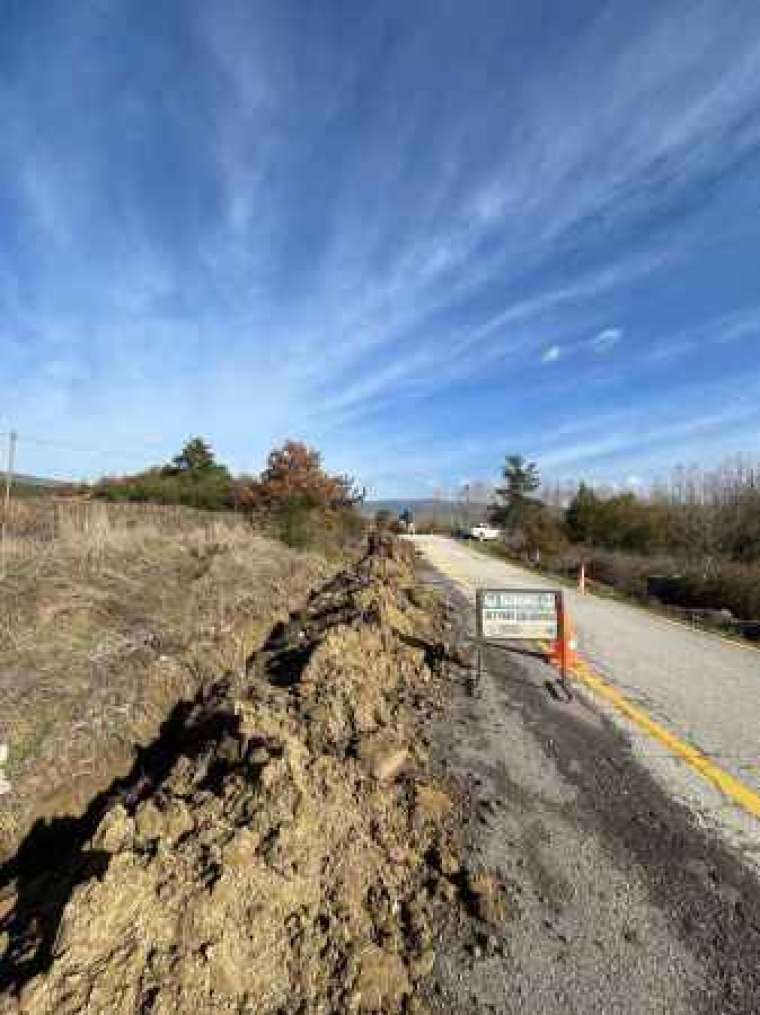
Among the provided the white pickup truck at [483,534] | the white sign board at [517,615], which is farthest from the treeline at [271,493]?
the white pickup truck at [483,534]

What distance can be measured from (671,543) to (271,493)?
1856 cm

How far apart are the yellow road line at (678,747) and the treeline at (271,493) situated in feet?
36.6

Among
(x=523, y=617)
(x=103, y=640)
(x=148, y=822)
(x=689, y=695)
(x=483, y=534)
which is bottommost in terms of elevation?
(x=689, y=695)

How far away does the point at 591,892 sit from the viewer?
2.64 meters

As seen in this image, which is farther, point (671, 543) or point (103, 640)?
point (671, 543)

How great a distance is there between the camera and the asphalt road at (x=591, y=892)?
6.89ft

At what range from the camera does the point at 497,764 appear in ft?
13.0

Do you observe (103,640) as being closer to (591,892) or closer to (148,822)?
(148,822)

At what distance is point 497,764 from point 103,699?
3.34 meters

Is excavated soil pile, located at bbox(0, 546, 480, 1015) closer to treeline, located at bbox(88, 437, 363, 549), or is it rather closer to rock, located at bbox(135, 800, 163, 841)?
rock, located at bbox(135, 800, 163, 841)

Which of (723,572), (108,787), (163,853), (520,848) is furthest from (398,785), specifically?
(723,572)

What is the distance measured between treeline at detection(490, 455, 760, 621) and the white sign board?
8930 millimetres

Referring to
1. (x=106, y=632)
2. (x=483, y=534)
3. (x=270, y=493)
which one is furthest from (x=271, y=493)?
(x=483, y=534)

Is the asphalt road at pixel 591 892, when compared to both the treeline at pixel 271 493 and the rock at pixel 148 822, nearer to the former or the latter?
the rock at pixel 148 822
